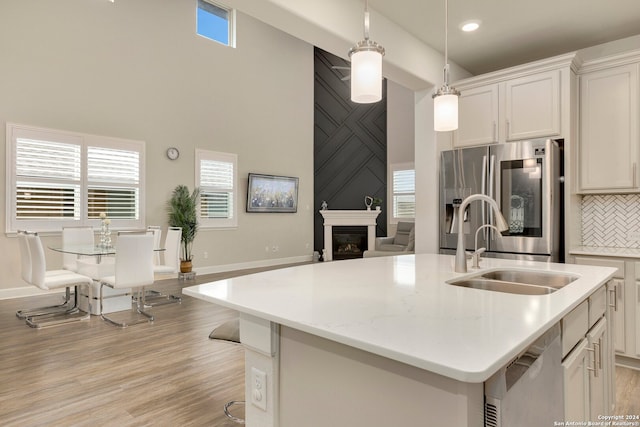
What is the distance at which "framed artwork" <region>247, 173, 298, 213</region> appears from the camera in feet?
25.7

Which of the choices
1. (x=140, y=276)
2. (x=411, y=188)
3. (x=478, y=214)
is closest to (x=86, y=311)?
(x=140, y=276)

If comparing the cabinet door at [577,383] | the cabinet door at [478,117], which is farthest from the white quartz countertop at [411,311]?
the cabinet door at [478,117]

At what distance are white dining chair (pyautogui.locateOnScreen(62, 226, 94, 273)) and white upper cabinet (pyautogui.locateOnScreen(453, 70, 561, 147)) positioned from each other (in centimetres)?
462

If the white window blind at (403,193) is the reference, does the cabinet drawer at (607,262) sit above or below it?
below

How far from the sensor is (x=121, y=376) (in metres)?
2.75

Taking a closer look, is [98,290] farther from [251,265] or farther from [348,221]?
[348,221]

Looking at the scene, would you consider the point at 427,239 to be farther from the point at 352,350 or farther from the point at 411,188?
the point at 411,188

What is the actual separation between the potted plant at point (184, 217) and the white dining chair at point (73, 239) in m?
1.50

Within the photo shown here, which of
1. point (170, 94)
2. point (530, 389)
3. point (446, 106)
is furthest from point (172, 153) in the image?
point (530, 389)

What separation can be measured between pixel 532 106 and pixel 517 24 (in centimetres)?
69

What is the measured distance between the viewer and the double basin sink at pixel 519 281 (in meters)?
1.86

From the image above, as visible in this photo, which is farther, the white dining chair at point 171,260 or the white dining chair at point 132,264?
the white dining chair at point 171,260

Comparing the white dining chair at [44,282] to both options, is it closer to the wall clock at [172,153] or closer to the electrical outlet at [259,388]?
the wall clock at [172,153]

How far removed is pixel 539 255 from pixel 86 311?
4731 millimetres
